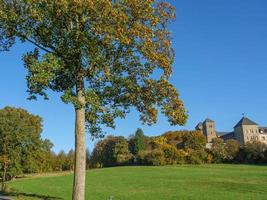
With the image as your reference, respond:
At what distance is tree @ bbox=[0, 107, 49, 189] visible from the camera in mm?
48094

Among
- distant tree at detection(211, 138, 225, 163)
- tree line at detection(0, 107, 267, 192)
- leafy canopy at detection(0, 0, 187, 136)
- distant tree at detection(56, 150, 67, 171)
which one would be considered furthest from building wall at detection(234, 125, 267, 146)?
leafy canopy at detection(0, 0, 187, 136)

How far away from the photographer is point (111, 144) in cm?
12650

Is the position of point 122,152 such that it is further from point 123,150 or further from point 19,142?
point 19,142

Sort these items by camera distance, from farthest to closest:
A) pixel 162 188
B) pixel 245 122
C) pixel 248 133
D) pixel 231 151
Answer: pixel 245 122 < pixel 248 133 < pixel 231 151 < pixel 162 188

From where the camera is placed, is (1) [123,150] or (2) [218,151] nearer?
(2) [218,151]

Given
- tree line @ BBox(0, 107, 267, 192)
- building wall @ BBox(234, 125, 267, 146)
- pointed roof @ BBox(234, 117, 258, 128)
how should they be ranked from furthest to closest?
pointed roof @ BBox(234, 117, 258, 128) < building wall @ BBox(234, 125, 267, 146) < tree line @ BBox(0, 107, 267, 192)

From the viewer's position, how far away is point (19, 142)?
165 ft

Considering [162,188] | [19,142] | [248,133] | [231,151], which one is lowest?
[162,188]

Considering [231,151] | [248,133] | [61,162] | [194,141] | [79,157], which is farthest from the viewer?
[248,133]

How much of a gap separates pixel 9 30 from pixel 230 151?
10393 cm

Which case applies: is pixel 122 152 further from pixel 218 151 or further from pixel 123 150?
pixel 218 151

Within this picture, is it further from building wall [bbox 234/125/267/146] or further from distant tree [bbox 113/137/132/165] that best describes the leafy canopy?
building wall [bbox 234/125/267/146]

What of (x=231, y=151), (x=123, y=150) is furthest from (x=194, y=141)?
(x=123, y=150)

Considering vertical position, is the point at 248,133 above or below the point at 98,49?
above
